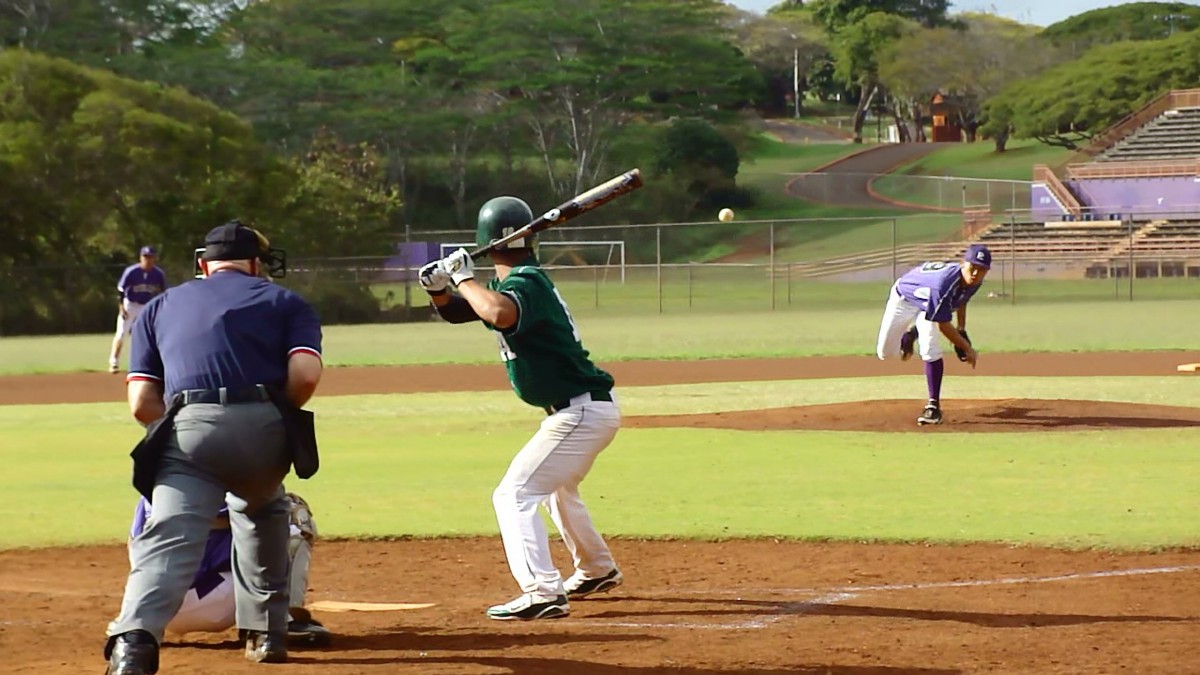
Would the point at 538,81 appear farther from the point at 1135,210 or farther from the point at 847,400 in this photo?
the point at 847,400

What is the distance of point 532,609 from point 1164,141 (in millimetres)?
70427

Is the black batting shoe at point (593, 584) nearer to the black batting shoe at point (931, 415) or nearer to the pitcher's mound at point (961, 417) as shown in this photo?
the pitcher's mound at point (961, 417)

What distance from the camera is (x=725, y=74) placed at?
288 ft

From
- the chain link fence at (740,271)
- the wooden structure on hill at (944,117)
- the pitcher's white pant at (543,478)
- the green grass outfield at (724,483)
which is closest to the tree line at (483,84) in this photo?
the chain link fence at (740,271)

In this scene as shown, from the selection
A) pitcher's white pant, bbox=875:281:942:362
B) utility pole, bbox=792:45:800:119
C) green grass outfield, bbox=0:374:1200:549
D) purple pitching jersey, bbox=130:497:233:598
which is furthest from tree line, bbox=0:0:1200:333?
purple pitching jersey, bbox=130:497:233:598

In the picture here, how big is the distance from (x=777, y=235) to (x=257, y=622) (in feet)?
218

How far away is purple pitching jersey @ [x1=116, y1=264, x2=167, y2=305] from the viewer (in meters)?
26.3

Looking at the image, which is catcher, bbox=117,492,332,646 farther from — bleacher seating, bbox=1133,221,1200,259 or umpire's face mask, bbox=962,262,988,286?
bleacher seating, bbox=1133,221,1200,259

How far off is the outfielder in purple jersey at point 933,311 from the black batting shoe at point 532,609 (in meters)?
9.29

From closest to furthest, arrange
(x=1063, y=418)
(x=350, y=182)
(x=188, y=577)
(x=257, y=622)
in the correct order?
(x=188, y=577) → (x=257, y=622) → (x=1063, y=418) → (x=350, y=182)

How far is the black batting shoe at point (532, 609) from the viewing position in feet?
24.7

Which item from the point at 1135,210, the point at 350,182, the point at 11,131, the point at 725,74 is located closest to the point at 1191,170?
the point at 1135,210

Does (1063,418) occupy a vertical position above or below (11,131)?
below

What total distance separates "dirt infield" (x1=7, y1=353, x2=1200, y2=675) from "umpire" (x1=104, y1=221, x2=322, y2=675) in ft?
2.32
